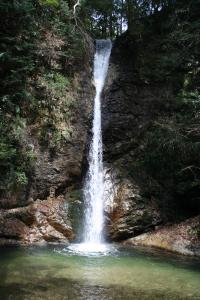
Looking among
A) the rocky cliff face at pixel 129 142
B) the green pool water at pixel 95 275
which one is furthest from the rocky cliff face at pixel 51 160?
the green pool water at pixel 95 275

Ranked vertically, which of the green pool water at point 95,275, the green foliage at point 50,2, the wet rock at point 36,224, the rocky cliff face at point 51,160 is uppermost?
the green foliage at point 50,2

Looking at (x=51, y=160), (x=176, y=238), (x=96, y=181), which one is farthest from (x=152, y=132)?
(x=176, y=238)

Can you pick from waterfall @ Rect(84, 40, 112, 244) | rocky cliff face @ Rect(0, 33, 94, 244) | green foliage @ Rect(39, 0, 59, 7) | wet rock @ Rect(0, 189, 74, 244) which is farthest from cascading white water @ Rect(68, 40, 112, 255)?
green foliage @ Rect(39, 0, 59, 7)

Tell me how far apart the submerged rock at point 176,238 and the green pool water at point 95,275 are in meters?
0.92

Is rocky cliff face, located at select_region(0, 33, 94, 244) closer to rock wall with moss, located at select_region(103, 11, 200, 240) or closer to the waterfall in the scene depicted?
the waterfall

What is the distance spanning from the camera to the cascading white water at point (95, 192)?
1336cm

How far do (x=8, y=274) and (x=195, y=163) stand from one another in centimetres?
915

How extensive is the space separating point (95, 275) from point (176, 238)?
5.14 m

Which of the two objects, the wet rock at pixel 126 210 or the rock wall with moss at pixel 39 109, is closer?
the rock wall with moss at pixel 39 109

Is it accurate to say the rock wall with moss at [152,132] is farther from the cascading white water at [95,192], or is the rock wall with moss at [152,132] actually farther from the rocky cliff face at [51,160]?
the rocky cliff face at [51,160]

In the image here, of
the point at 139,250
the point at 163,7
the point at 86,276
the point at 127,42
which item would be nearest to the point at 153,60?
the point at 127,42

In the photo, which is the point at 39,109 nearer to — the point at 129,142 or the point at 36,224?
the point at 129,142

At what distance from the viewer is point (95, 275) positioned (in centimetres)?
930

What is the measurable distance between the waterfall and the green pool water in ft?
7.65
